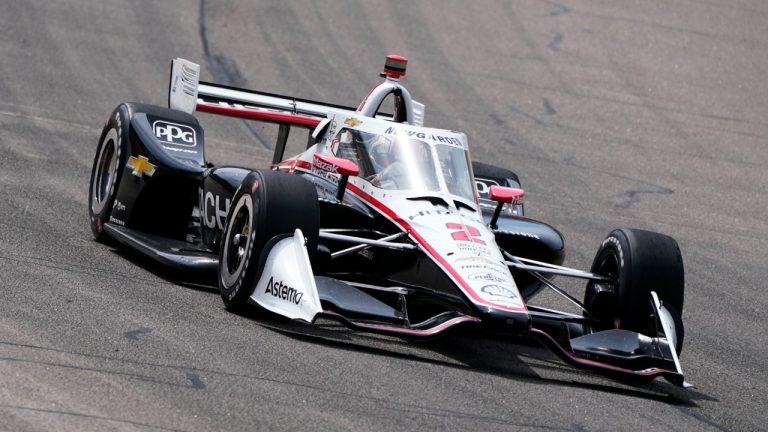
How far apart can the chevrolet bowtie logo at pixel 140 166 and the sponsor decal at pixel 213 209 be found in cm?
49

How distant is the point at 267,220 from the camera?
8.18 m

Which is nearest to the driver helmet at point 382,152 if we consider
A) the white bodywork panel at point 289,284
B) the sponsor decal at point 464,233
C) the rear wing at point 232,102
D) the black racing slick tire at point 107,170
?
the sponsor decal at point 464,233

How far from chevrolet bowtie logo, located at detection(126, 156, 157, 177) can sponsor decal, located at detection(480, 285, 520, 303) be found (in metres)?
3.37

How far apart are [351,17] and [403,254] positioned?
13.5 metres

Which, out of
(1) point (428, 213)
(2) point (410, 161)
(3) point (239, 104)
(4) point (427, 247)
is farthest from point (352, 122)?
(3) point (239, 104)

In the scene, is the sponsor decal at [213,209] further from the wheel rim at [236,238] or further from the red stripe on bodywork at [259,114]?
the red stripe on bodywork at [259,114]

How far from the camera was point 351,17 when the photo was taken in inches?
854

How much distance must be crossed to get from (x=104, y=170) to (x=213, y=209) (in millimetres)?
1606

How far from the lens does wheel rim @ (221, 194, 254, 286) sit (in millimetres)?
8516

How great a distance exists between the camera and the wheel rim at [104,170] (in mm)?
10606

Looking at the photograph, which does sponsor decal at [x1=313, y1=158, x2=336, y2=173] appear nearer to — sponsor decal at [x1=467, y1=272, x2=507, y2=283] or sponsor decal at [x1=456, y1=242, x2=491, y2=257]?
sponsor decal at [x1=456, y1=242, x2=491, y2=257]

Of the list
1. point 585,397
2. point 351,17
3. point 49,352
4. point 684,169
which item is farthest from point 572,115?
point 49,352

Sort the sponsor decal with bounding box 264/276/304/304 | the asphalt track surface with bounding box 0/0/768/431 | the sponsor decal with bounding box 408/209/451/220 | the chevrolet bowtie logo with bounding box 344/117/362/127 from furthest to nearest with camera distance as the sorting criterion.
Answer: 1. the chevrolet bowtie logo with bounding box 344/117/362/127
2. the sponsor decal with bounding box 408/209/451/220
3. the sponsor decal with bounding box 264/276/304/304
4. the asphalt track surface with bounding box 0/0/768/431

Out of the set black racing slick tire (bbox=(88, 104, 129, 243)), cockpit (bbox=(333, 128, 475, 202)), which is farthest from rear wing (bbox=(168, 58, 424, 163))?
cockpit (bbox=(333, 128, 475, 202))
